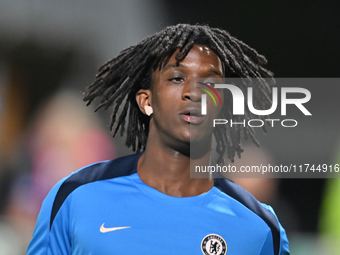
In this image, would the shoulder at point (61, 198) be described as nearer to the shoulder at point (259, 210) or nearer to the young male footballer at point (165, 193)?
the young male footballer at point (165, 193)

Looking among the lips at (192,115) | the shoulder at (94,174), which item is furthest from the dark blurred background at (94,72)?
the lips at (192,115)

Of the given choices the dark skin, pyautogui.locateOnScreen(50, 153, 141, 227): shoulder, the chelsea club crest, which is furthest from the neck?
the chelsea club crest

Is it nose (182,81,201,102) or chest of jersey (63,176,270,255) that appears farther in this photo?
nose (182,81,201,102)

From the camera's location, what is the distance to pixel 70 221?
77.0 inches

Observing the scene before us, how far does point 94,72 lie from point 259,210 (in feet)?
9.54

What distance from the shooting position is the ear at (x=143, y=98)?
7.36ft

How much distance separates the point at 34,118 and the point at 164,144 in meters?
2.79

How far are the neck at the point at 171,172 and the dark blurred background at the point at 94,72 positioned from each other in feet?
7.32

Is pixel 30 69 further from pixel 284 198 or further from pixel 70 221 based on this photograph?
pixel 284 198

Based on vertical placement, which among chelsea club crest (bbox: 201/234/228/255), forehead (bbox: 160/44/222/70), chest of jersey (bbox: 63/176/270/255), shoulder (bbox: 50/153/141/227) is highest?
forehead (bbox: 160/44/222/70)

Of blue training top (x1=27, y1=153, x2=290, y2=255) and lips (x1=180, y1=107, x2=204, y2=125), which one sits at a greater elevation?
lips (x1=180, y1=107, x2=204, y2=125)

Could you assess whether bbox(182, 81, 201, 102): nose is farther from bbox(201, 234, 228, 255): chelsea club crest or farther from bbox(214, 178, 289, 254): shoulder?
bbox(201, 234, 228, 255): chelsea club crest

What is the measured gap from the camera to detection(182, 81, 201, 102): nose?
2.00 m

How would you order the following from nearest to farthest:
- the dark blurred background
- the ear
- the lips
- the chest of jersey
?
the chest of jersey
the lips
the ear
the dark blurred background
